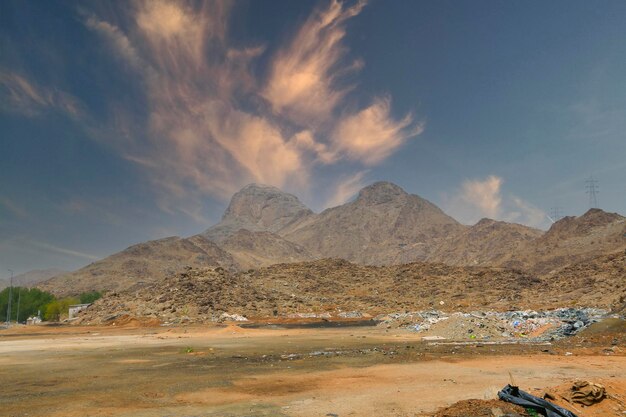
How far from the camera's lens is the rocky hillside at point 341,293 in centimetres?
6181

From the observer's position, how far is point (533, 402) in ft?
27.8

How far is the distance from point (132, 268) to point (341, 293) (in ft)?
371

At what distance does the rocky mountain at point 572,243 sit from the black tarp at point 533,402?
120 metres

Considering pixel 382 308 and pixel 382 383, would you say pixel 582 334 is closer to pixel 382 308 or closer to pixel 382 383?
pixel 382 383

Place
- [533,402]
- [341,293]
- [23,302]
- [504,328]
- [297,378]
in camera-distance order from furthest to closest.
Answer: [23,302] < [341,293] < [504,328] < [297,378] < [533,402]

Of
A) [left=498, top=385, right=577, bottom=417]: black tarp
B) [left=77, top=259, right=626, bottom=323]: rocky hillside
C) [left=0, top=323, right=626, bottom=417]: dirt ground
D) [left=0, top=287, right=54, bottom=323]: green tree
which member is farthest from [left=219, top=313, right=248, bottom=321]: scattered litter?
[left=0, top=287, right=54, bottom=323]: green tree

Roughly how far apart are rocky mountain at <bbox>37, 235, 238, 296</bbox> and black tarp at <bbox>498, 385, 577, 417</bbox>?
15571 cm

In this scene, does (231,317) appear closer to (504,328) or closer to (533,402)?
(504,328)

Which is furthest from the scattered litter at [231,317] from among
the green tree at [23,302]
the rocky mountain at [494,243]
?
the rocky mountain at [494,243]

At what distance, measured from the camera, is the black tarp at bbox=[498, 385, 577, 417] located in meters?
8.07

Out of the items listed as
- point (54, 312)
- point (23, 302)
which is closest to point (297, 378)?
point (54, 312)

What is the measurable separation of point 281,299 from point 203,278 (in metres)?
15.8

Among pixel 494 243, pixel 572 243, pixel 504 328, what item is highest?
pixel 494 243

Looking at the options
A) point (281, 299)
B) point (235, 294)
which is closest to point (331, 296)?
point (281, 299)
